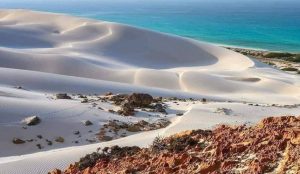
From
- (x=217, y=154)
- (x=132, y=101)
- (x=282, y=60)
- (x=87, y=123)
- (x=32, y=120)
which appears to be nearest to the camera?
(x=217, y=154)

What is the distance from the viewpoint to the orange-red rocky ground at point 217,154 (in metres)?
6.98

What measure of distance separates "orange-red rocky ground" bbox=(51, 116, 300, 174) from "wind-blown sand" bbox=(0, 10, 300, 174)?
9.21 ft

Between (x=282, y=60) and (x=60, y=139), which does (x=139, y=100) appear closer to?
(x=60, y=139)

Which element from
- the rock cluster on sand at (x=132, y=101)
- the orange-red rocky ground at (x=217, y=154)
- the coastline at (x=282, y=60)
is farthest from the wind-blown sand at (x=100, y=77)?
the coastline at (x=282, y=60)

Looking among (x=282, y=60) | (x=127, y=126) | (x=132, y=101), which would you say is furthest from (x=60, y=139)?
(x=282, y=60)

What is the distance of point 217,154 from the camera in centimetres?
768

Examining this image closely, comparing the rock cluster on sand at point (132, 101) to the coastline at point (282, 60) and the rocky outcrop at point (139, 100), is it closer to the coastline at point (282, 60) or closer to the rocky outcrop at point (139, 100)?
the rocky outcrop at point (139, 100)

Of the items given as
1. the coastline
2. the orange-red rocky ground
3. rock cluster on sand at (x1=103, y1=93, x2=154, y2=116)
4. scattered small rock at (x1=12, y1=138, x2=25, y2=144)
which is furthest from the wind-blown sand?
the coastline

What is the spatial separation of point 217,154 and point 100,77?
26.4 metres

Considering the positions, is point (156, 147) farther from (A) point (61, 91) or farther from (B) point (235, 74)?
(B) point (235, 74)

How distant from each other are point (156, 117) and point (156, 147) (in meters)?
8.33

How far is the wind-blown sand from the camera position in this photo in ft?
48.8

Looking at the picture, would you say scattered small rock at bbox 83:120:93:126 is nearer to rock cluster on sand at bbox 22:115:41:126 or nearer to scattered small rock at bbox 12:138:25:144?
rock cluster on sand at bbox 22:115:41:126

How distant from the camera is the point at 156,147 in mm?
9047
